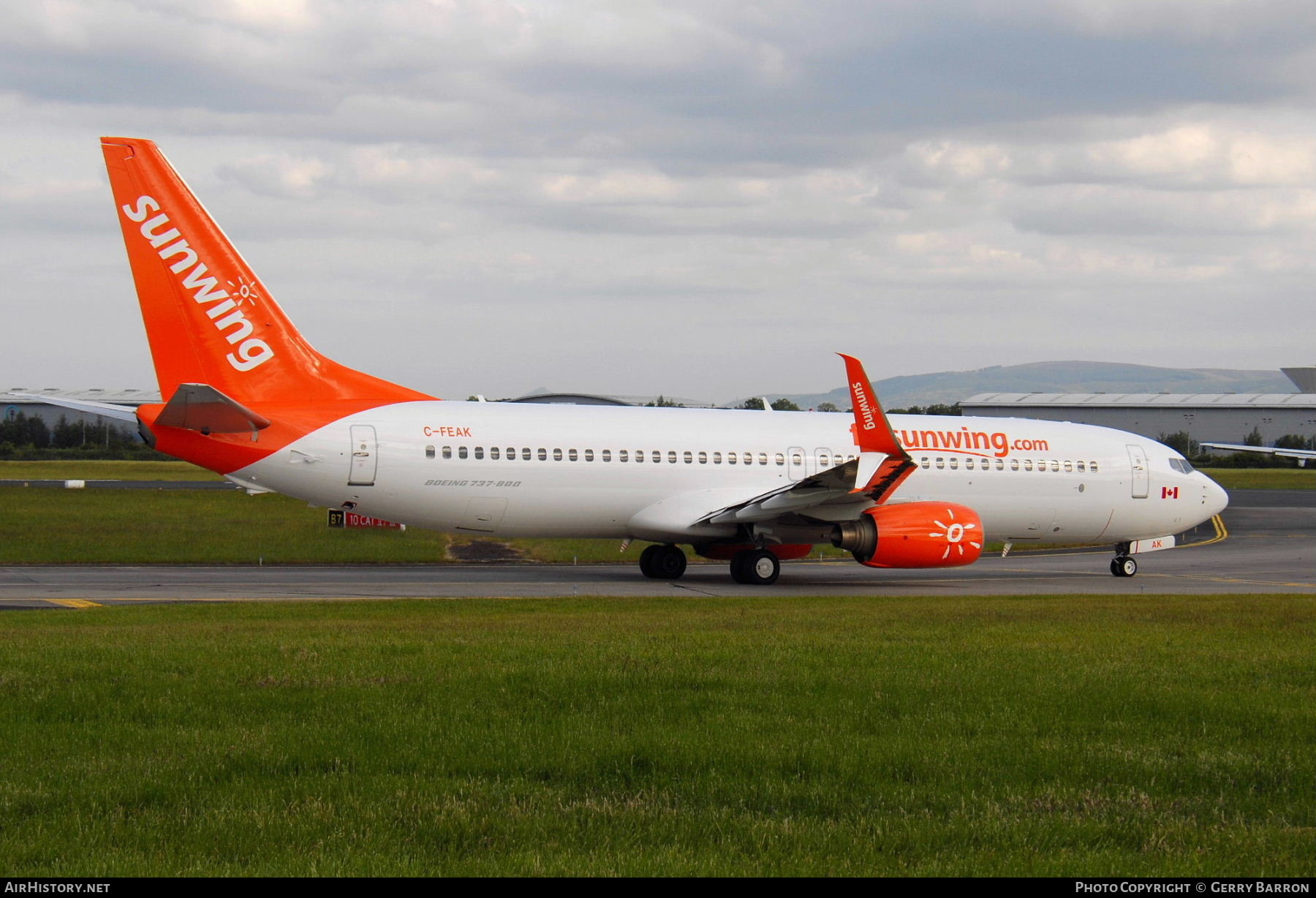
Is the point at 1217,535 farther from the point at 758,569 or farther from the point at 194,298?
the point at 194,298

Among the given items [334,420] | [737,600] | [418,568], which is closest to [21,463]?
[418,568]

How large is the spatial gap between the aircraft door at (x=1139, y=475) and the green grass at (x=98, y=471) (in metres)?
43.2

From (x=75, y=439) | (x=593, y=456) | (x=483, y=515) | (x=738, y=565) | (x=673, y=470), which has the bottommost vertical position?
(x=738, y=565)

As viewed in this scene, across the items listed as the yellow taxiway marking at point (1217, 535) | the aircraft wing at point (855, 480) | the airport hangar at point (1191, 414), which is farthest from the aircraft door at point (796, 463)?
the airport hangar at point (1191, 414)

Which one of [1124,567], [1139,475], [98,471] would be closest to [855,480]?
[1124,567]

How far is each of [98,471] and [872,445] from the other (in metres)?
58.8

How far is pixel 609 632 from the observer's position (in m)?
14.0

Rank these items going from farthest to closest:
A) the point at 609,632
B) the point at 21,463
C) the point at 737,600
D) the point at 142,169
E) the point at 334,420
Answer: the point at 21,463 < the point at 334,420 < the point at 142,169 < the point at 737,600 < the point at 609,632

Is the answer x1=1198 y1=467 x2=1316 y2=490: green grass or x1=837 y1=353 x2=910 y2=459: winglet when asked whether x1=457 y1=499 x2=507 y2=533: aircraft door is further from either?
x1=1198 y1=467 x2=1316 y2=490: green grass

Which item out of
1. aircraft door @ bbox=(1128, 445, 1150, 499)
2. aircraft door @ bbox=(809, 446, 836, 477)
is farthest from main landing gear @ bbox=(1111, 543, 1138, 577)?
aircraft door @ bbox=(809, 446, 836, 477)

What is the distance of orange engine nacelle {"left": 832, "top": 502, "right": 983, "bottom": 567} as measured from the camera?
25.3 metres

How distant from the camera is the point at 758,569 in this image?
87.3 feet
